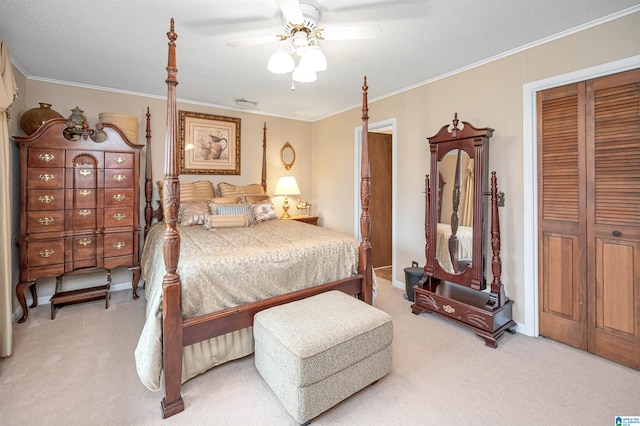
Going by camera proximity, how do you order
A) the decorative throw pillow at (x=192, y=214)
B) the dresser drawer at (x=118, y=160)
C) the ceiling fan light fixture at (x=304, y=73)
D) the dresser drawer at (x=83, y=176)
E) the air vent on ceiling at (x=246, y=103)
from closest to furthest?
the ceiling fan light fixture at (x=304, y=73) < the dresser drawer at (x=83, y=176) < the dresser drawer at (x=118, y=160) < the decorative throw pillow at (x=192, y=214) < the air vent on ceiling at (x=246, y=103)

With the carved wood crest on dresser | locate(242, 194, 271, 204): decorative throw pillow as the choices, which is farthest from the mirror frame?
locate(242, 194, 271, 204): decorative throw pillow

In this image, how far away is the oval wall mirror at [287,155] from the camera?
4988 millimetres

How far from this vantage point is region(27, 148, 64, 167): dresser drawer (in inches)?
112

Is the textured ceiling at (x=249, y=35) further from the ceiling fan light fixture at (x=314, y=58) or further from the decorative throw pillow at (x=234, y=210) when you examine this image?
the decorative throw pillow at (x=234, y=210)

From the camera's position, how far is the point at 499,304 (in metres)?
2.54

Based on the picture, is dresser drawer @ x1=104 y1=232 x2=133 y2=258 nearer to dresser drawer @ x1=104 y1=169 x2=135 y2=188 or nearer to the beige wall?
dresser drawer @ x1=104 y1=169 x2=135 y2=188

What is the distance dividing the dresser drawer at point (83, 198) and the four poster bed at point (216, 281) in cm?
116

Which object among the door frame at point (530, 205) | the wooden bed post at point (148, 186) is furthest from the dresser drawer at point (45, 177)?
the door frame at point (530, 205)

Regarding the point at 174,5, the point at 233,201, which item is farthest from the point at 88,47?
the point at 233,201

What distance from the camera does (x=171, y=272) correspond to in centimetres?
174

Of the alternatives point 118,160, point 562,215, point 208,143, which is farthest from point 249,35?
point 562,215

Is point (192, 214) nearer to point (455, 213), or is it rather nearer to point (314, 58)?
point (314, 58)

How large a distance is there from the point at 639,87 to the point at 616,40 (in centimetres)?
38

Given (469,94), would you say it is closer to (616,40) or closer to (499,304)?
(616,40)
